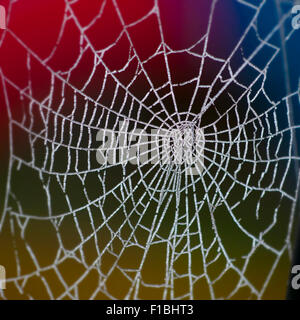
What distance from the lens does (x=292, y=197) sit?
1.23 m

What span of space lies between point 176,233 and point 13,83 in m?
0.61

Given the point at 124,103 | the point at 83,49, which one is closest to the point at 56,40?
the point at 83,49

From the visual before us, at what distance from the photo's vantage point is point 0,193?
3.54ft

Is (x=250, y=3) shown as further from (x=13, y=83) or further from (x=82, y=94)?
(x=13, y=83)
